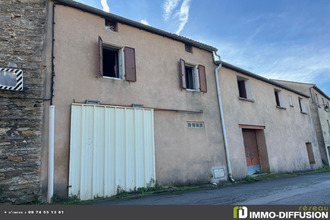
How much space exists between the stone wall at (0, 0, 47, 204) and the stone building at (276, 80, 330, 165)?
19.4m

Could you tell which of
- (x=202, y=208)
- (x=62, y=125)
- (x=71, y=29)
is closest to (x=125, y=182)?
(x=62, y=125)

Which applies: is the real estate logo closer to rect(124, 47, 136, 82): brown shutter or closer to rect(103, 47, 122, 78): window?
rect(124, 47, 136, 82): brown shutter

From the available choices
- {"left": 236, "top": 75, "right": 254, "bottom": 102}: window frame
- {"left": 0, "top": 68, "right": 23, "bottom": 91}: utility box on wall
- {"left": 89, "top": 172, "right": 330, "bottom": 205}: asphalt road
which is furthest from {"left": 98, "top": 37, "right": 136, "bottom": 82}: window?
{"left": 236, "top": 75, "right": 254, "bottom": 102}: window frame

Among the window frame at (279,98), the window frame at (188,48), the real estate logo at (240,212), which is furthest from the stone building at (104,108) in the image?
the window frame at (279,98)

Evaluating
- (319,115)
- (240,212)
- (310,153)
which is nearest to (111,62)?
(240,212)

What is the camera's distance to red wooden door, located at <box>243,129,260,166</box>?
11406mm

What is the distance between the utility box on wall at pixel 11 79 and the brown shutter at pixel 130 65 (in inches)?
119

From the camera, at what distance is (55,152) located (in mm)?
5688

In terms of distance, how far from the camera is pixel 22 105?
5641 millimetres

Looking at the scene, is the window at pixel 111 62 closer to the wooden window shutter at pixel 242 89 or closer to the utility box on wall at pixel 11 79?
the utility box on wall at pixel 11 79

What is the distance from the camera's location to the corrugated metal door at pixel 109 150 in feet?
19.5

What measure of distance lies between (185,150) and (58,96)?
468 cm

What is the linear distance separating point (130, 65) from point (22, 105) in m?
3.44

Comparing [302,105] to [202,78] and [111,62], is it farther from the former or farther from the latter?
[111,62]
